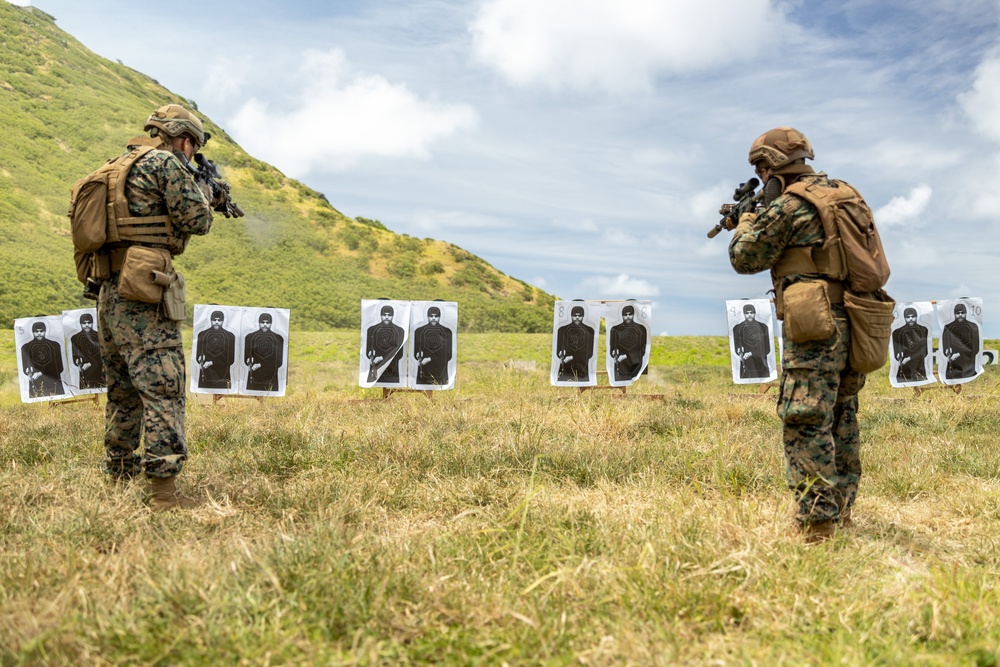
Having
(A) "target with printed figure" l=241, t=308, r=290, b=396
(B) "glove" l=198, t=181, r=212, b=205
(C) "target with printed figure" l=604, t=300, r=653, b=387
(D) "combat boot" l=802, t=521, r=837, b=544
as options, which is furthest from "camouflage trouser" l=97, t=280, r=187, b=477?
(C) "target with printed figure" l=604, t=300, r=653, b=387

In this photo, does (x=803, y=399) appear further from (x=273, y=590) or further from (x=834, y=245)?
(x=273, y=590)

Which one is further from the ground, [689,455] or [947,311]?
[947,311]

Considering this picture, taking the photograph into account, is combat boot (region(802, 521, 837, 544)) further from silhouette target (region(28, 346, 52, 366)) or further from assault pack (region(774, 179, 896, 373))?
silhouette target (region(28, 346, 52, 366))

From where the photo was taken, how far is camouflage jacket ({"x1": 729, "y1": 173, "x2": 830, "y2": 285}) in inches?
136

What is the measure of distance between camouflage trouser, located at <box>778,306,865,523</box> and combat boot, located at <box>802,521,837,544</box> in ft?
0.13

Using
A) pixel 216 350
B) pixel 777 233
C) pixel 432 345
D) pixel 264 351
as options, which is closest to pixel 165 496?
pixel 777 233

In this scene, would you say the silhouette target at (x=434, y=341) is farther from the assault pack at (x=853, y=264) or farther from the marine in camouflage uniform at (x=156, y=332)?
the assault pack at (x=853, y=264)

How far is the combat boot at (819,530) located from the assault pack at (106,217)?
3.64m

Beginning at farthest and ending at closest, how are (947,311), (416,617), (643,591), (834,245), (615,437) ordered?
(947,311), (615,437), (834,245), (643,591), (416,617)

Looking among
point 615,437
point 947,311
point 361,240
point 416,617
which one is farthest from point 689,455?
point 361,240

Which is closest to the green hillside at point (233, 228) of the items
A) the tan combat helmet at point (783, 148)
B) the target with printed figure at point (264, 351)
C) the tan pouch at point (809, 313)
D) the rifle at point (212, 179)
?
Result: the target with printed figure at point (264, 351)

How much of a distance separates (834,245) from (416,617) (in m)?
2.51

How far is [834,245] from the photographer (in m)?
3.42

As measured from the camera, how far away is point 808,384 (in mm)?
A: 3451
